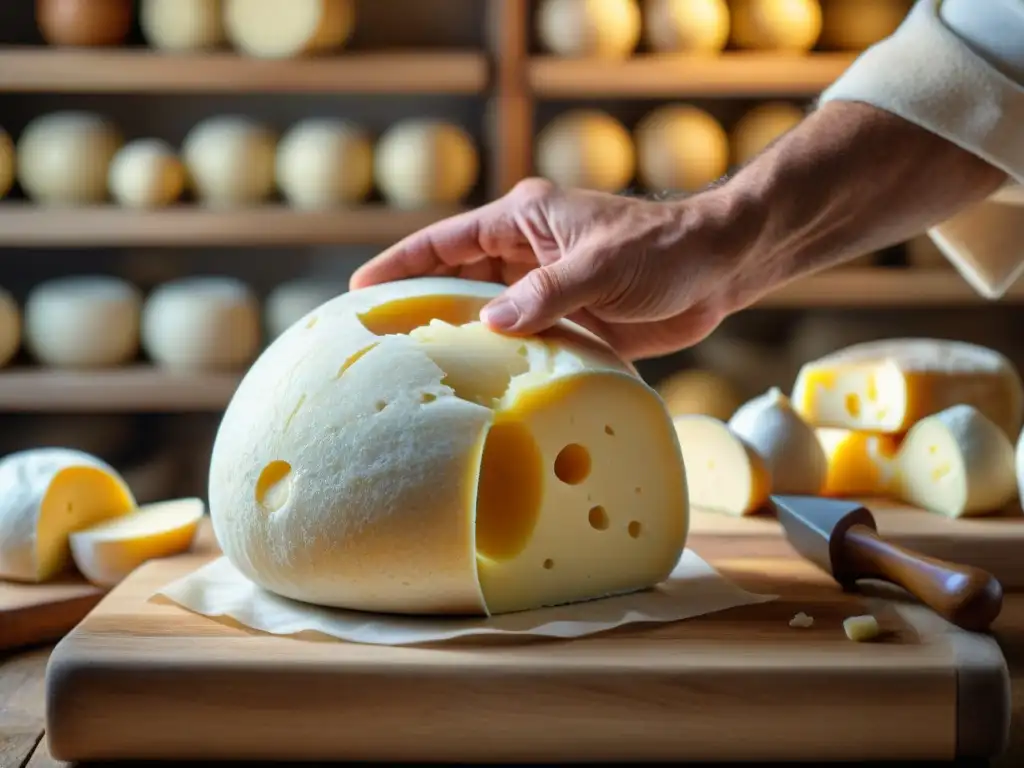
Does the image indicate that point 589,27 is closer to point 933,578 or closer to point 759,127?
point 759,127

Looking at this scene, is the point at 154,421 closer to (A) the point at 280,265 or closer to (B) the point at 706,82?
(A) the point at 280,265

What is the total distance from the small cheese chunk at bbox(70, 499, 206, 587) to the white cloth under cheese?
2.91 feet

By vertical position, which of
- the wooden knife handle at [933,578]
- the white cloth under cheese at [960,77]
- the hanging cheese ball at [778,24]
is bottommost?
the wooden knife handle at [933,578]

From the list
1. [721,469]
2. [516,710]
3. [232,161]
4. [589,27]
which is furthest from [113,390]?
[516,710]

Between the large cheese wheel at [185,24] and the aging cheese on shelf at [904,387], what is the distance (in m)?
1.44

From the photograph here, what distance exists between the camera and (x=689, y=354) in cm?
296

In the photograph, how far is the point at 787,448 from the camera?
5.17 ft

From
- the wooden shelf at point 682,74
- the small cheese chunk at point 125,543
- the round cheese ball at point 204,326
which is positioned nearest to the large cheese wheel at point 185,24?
the round cheese ball at point 204,326

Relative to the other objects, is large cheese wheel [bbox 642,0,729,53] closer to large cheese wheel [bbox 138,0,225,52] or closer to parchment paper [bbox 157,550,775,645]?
large cheese wheel [bbox 138,0,225,52]

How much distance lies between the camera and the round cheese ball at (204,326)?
8.27ft

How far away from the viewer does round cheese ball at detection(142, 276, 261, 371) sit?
252 cm

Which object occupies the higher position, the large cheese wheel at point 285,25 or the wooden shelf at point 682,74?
the large cheese wheel at point 285,25

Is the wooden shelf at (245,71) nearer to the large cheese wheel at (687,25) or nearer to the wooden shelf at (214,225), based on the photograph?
the wooden shelf at (214,225)

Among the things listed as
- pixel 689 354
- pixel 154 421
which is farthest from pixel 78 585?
pixel 689 354
